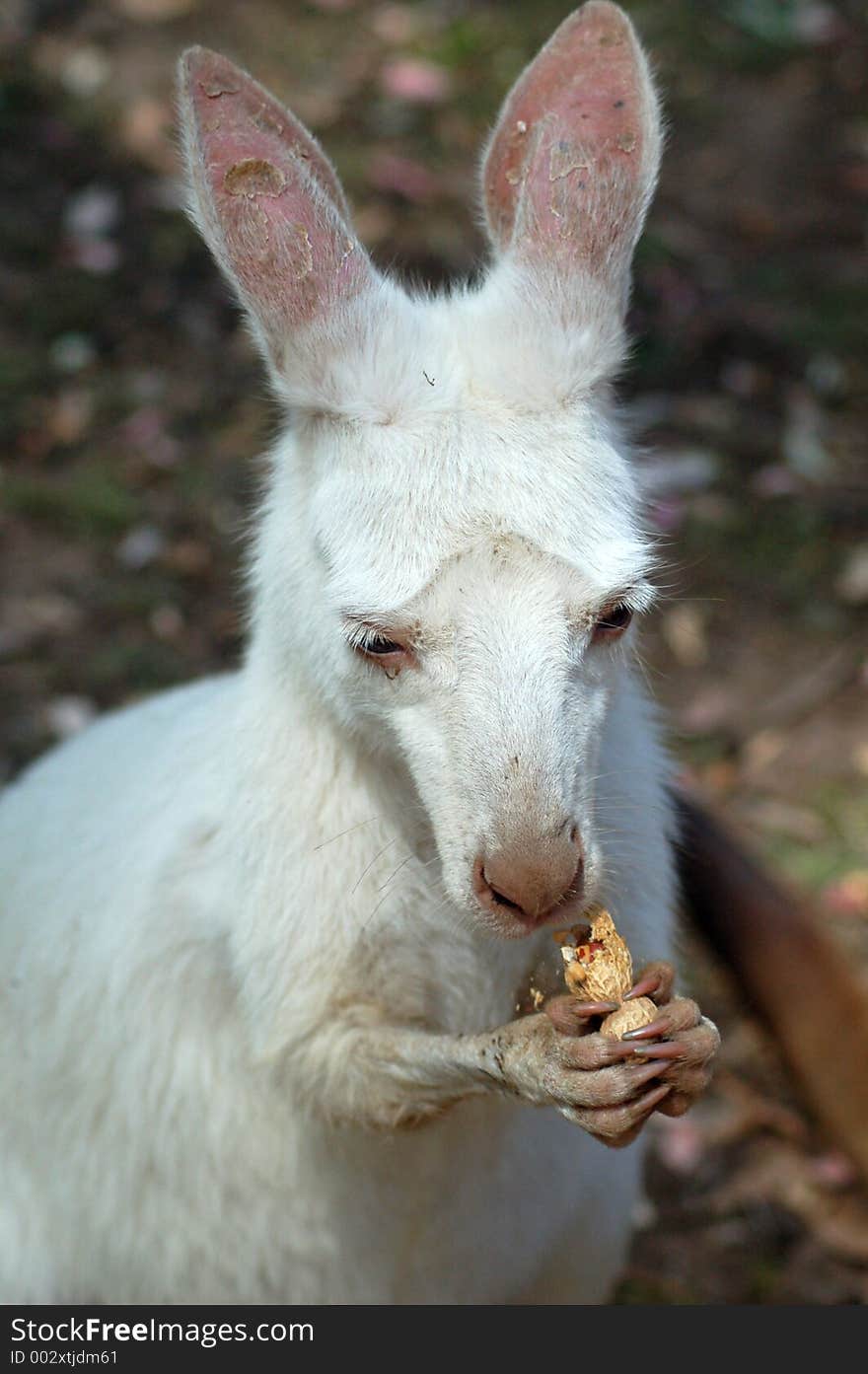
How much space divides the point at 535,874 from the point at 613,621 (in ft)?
1.25

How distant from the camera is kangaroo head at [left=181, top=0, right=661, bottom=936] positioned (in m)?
2.21

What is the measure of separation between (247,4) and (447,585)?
542 centimetres

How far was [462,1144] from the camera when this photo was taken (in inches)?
113

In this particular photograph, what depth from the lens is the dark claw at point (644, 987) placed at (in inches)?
90.7

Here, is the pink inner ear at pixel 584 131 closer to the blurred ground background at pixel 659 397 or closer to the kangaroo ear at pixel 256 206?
the kangaroo ear at pixel 256 206

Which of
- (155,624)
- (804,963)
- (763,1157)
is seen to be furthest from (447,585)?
(155,624)

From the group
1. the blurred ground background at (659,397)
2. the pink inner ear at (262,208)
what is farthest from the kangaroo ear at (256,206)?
the blurred ground background at (659,397)

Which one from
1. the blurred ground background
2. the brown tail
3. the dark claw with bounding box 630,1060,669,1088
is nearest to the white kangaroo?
the dark claw with bounding box 630,1060,669,1088

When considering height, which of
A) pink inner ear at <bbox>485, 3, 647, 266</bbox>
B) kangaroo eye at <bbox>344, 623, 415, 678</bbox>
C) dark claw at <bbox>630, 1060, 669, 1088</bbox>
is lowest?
dark claw at <bbox>630, 1060, 669, 1088</bbox>

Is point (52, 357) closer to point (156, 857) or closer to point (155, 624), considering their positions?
point (155, 624)

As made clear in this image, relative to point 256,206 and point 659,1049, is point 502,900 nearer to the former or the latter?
point 659,1049

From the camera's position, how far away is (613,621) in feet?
7.68

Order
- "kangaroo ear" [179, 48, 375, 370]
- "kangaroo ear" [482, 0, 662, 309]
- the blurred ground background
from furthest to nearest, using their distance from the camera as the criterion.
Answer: the blurred ground background < "kangaroo ear" [482, 0, 662, 309] < "kangaroo ear" [179, 48, 375, 370]

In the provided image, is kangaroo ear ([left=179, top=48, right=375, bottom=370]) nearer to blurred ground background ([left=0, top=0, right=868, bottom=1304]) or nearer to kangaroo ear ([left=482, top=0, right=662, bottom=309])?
kangaroo ear ([left=482, top=0, right=662, bottom=309])
